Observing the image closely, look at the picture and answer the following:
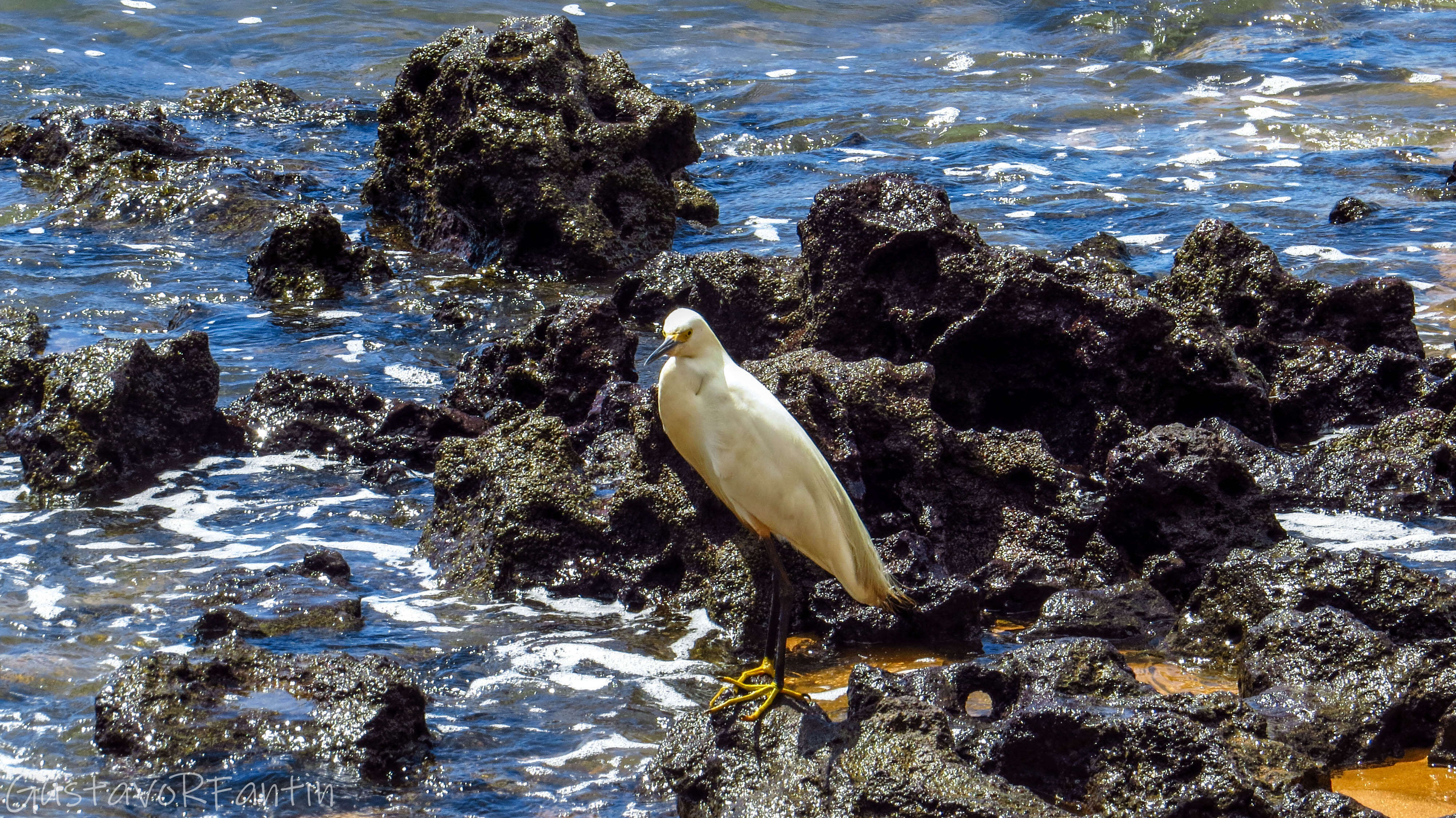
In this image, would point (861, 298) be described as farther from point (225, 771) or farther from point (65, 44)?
point (65, 44)

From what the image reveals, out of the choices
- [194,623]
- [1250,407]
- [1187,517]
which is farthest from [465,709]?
[1250,407]

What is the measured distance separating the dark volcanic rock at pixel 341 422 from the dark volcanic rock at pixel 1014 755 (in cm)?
321

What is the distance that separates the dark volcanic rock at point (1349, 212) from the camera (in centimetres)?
1106

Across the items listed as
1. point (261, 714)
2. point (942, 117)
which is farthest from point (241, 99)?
point (261, 714)

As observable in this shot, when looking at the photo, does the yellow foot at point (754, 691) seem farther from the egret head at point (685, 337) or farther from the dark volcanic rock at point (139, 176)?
the dark volcanic rock at point (139, 176)

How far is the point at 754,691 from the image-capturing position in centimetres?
419

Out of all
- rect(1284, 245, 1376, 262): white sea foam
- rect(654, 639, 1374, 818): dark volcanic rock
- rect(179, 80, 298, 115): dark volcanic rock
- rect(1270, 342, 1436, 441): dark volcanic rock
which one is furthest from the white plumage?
rect(179, 80, 298, 115): dark volcanic rock

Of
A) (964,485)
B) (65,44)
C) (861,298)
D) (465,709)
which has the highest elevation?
(65,44)

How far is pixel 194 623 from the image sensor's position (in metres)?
5.03

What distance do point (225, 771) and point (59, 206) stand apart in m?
9.36

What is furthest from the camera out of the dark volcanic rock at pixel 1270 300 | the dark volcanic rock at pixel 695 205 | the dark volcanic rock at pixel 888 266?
the dark volcanic rock at pixel 695 205

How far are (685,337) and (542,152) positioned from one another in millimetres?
5656

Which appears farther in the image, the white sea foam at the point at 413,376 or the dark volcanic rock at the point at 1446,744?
the white sea foam at the point at 413,376
